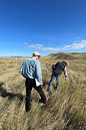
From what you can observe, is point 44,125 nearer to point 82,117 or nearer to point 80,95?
point 82,117

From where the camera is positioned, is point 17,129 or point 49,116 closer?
point 17,129

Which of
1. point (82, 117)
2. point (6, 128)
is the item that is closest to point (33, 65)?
point (6, 128)

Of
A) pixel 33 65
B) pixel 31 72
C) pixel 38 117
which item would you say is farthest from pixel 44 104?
pixel 33 65

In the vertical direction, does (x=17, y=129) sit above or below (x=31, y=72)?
below

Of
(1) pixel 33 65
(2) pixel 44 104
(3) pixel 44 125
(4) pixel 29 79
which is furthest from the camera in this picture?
(2) pixel 44 104

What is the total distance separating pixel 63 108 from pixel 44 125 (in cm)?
85

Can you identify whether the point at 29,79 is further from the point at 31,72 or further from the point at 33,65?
the point at 33,65

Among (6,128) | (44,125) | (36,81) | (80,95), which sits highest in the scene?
(36,81)

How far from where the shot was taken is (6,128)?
1.58 m

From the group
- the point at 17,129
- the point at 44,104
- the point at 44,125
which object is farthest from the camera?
the point at 44,104

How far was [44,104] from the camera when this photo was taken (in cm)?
253

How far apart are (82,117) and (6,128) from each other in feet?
6.60

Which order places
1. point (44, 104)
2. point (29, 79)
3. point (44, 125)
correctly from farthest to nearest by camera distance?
point (44, 104) → point (29, 79) → point (44, 125)

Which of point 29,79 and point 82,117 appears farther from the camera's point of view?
point 29,79
